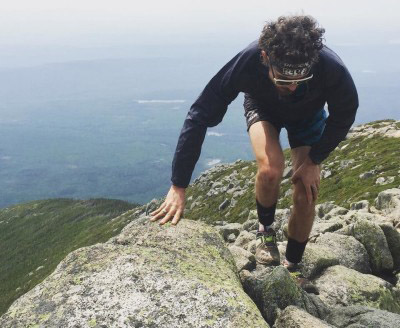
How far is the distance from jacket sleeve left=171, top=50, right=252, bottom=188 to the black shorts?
47.0 inches

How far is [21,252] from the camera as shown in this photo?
118 m

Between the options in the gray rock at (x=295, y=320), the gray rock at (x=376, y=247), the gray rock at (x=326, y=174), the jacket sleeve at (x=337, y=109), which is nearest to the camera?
the gray rock at (x=295, y=320)

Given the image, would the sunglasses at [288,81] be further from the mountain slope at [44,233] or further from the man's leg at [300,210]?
the mountain slope at [44,233]

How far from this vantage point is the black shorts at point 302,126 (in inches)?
358

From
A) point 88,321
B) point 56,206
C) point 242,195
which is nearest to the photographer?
point 88,321

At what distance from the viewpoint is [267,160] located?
8.50 meters

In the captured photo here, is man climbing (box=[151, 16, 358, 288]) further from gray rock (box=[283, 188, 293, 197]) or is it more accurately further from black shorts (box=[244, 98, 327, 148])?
gray rock (box=[283, 188, 293, 197])

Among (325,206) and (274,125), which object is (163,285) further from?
(325,206)

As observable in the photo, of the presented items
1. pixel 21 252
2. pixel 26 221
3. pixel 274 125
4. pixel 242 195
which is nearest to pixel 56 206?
pixel 26 221

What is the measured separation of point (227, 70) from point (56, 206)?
527ft

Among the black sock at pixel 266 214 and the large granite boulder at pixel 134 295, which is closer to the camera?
the large granite boulder at pixel 134 295

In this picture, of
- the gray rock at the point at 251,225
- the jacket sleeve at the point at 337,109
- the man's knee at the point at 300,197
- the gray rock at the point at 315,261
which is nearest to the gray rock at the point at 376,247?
the gray rock at the point at 315,261

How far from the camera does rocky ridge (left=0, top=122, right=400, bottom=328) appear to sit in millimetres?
5508

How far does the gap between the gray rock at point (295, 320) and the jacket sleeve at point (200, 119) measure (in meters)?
2.93
